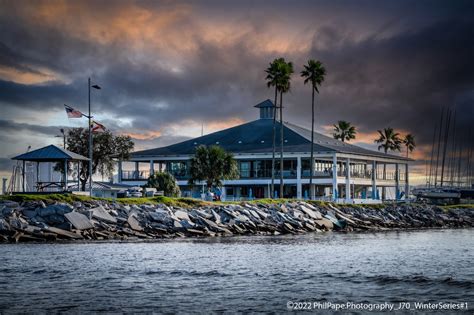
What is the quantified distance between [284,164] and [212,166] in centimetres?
1932

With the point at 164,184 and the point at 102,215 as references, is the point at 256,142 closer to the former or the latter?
the point at 164,184

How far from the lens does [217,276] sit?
76.7 feet

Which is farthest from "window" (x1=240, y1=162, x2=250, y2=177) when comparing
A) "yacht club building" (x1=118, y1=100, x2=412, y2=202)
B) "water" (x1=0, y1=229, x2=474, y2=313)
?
"water" (x1=0, y1=229, x2=474, y2=313)

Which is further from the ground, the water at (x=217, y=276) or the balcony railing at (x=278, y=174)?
the balcony railing at (x=278, y=174)

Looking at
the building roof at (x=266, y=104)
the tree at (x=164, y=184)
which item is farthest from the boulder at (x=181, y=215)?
the building roof at (x=266, y=104)

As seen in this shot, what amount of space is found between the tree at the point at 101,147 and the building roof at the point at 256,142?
3.57 metres

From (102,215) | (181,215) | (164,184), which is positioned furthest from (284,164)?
(102,215)

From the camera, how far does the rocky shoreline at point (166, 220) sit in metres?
39.1

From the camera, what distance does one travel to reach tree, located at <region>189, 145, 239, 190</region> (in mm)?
69938

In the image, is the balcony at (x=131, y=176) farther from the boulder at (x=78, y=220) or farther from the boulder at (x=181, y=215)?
the boulder at (x=78, y=220)

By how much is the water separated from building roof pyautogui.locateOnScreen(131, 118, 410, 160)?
45357 millimetres

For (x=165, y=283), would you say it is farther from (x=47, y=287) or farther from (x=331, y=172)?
(x=331, y=172)

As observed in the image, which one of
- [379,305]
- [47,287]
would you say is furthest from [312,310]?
[47,287]

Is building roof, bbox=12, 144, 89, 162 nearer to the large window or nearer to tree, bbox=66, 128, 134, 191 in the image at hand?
tree, bbox=66, 128, 134, 191
